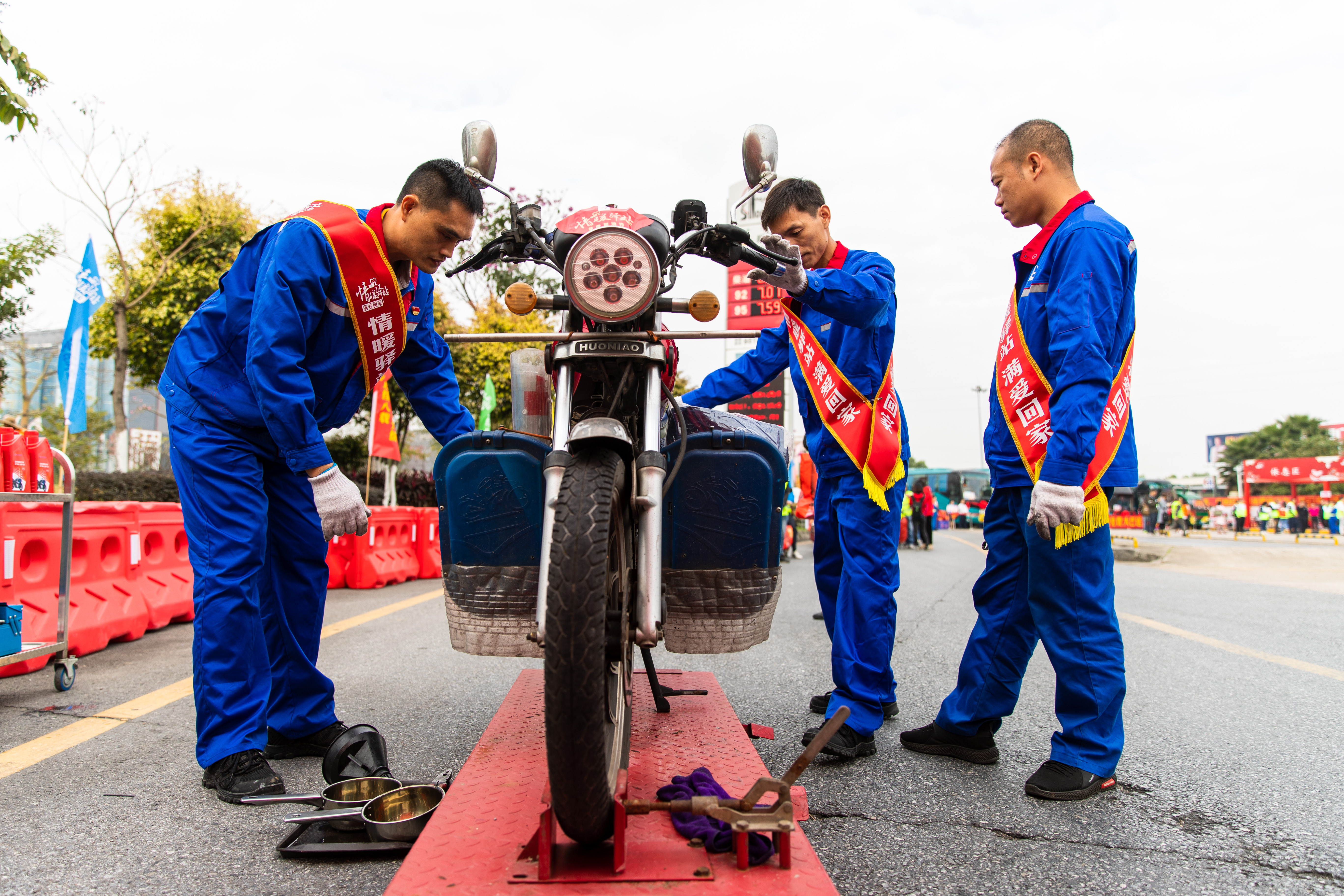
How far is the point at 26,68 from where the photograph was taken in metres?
5.43

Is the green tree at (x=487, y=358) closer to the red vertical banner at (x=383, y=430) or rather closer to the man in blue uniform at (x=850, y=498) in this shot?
the red vertical banner at (x=383, y=430)

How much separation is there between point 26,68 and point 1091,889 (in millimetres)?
7281

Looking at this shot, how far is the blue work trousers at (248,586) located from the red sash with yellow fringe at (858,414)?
1.80 m

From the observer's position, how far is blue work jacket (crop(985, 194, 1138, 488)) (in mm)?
2248

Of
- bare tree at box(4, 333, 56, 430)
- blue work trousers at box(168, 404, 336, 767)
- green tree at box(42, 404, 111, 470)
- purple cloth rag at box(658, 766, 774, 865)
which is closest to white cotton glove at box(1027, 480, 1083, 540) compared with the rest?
purple cloth rag at box(658, 766, 774, 865)

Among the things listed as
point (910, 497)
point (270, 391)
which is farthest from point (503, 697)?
point (910, 497)

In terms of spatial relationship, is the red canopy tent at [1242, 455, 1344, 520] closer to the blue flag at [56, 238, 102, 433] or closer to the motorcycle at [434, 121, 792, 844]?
the blue flag at [56, 238, 102, 433]

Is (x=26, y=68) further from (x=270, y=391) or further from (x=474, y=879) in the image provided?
(x=474, y=879)

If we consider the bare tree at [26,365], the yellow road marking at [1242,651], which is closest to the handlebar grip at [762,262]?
the yellow road marking at [1242,651]

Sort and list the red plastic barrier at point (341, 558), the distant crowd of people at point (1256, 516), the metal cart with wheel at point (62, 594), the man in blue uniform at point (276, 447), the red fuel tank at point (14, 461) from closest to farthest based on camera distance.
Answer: the man in blue uniform at point (276, 447), the metal cart with wheel at point (62, 594), the red fuel tank at point (14, 461), the red plastic barrier at point (341, 558), the distant crowd of people at point (1256, 516)

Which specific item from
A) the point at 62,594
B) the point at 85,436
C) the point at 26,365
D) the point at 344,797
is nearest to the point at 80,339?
the point at 62,594

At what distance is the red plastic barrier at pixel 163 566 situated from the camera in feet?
17.2

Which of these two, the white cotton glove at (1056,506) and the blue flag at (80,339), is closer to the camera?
the white cotton glove at (1056,506)

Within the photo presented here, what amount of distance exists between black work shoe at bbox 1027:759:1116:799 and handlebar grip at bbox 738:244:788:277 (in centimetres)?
164
